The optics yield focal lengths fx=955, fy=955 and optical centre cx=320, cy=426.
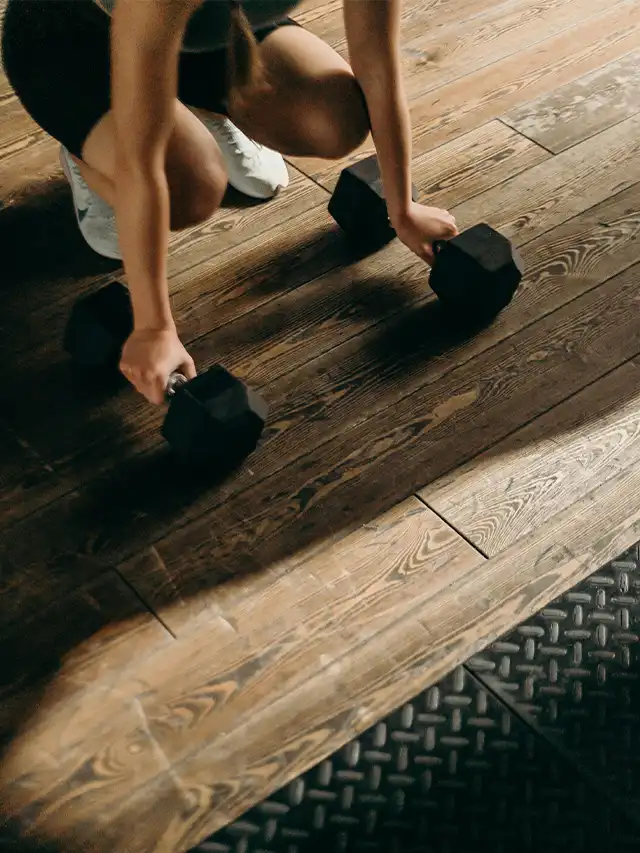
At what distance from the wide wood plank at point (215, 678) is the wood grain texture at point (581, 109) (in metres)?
0.96

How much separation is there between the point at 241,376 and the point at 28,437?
1.11 feet

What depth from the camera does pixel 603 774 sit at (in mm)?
1097

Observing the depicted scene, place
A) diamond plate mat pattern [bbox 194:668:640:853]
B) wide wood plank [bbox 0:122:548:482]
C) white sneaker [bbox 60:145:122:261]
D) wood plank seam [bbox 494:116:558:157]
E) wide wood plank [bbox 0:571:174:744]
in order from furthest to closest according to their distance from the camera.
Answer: wood plank seam [bbox 494:116:558:157] < white sneaker [bbox 60:145:122:261] < wide wood plank [bbox 0:122:548:482] < wide wood plank [bbox 0:571:174:744] < diamond plate mat pattern [bbox 194:668:640:853]

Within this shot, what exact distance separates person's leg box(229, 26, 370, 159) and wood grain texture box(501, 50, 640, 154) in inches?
19.8

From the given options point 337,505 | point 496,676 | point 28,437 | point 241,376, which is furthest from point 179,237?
point 496,676

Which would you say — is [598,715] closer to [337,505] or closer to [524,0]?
[337,505]

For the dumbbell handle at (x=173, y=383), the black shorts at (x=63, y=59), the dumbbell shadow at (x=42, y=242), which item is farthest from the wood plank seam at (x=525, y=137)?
the dumbbell handle at (x=173, y=383)

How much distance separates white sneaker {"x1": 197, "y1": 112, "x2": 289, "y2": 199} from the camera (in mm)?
1762

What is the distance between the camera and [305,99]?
1.53 metres

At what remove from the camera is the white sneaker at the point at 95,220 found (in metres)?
1.67

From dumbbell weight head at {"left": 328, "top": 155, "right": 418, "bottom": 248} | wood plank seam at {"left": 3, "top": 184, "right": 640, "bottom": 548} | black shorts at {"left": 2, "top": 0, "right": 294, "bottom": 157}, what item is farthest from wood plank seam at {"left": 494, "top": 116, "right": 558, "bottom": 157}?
black shorts at {"left": 2, "top": 0, "right": 294, "bottom": 157}

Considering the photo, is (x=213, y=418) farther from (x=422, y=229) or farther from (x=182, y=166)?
(x=422, y=229)

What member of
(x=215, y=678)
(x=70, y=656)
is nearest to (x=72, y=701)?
(x=70, y=656)

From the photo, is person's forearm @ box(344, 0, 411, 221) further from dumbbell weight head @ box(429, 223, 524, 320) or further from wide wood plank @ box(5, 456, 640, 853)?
wide wood plank @ box(5, 456, 640, 853)
